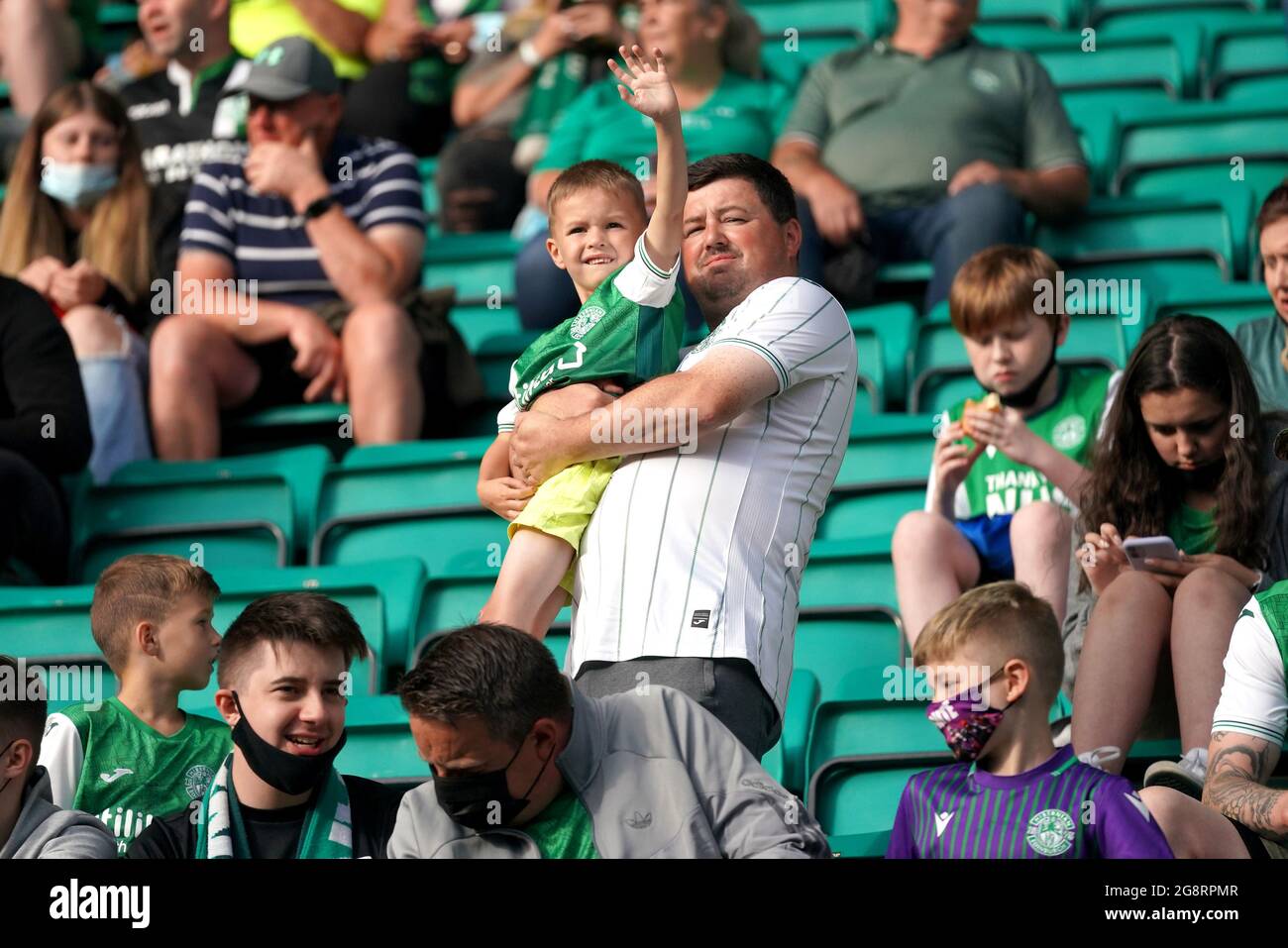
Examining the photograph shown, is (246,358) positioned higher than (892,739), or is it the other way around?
(246,358)

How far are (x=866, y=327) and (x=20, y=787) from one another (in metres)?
2.46

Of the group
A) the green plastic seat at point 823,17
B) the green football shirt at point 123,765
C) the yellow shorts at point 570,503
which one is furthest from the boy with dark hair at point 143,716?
the green plastic seat at point 823,17

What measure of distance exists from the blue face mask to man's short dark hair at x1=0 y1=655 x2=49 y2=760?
240 cm

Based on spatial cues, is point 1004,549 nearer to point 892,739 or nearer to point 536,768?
point 892,739

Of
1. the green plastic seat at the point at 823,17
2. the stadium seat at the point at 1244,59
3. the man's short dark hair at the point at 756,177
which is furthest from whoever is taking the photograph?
the green plastic seat at the point at 823,17

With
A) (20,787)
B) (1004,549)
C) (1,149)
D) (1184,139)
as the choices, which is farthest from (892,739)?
(1,149)

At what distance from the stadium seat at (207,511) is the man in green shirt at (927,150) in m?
1.33

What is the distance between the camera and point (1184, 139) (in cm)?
530

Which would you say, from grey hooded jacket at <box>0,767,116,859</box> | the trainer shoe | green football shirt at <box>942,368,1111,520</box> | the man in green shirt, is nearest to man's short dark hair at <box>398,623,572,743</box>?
grey hooded jacket at <box>0,767,116,859</box>

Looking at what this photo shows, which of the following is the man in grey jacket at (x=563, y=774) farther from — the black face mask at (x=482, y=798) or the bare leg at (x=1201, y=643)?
the bare leg at (x=1201, y=643)

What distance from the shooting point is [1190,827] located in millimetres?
2547

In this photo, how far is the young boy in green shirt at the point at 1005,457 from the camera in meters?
3.54

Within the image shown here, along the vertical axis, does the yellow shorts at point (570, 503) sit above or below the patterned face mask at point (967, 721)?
above
